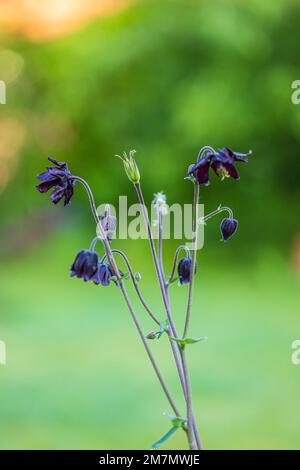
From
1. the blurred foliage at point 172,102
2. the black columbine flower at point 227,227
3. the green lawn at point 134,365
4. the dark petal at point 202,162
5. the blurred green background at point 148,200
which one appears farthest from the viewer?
the blurred foliage at point 172,102

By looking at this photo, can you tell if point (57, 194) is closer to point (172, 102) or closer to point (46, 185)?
point (46, 185)

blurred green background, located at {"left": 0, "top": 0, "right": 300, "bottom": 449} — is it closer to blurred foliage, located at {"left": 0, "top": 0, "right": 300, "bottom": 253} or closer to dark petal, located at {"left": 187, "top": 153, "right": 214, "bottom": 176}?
blurred foliage, located at {"left": 0, "top": 0, "right": 300, "bottom": 253}

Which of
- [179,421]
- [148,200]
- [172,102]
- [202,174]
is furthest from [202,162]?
[148,200]

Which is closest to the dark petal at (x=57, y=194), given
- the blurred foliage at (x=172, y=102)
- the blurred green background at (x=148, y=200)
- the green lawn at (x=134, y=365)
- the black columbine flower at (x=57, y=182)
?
the black columbine flower at (x=57, y=182)

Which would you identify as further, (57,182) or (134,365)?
(134,365)

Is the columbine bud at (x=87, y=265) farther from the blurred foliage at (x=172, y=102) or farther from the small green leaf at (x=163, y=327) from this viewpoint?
the blurred foliage at (x=172, y=102)

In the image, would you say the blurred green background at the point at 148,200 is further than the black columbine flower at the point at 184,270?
Yes

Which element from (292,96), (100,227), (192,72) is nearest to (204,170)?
(100,227)
